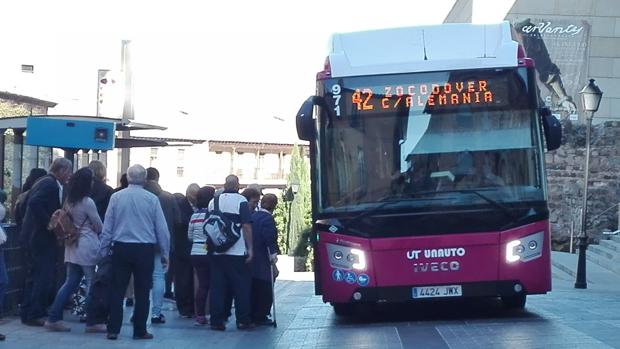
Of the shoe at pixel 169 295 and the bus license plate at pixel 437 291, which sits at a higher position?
the bus license plate at pixel 437 291

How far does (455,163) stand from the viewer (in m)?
12.9

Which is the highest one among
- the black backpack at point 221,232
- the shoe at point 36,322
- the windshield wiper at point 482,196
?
the windshield wiper at point 482,196

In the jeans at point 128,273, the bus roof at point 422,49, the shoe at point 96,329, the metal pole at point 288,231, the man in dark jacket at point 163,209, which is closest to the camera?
the jeans at point 128,273

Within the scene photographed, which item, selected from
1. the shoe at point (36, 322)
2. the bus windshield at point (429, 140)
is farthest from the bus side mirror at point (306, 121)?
the shoe at point (36, 322)

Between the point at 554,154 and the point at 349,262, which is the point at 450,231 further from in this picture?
the point at 554,154

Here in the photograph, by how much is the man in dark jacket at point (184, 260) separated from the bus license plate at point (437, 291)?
11.2ft

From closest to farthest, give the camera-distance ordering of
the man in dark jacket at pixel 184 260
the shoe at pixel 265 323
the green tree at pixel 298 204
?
the shoe at pixel 265 323 < the man in dark jacket at pixel 184 260 < the green tree at pixel 298 204

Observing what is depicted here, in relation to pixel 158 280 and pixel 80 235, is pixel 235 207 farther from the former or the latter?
pixel 80 235

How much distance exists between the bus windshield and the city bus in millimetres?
12

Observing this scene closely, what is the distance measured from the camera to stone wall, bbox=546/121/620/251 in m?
33.5

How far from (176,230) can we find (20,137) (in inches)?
97.3

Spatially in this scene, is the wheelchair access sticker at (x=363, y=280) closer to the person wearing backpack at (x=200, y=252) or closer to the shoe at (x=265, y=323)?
the shoe at (x=265, y=323)

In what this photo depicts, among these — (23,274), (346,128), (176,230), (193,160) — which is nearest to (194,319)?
(176,230)

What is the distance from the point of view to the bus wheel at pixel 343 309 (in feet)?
46.4
